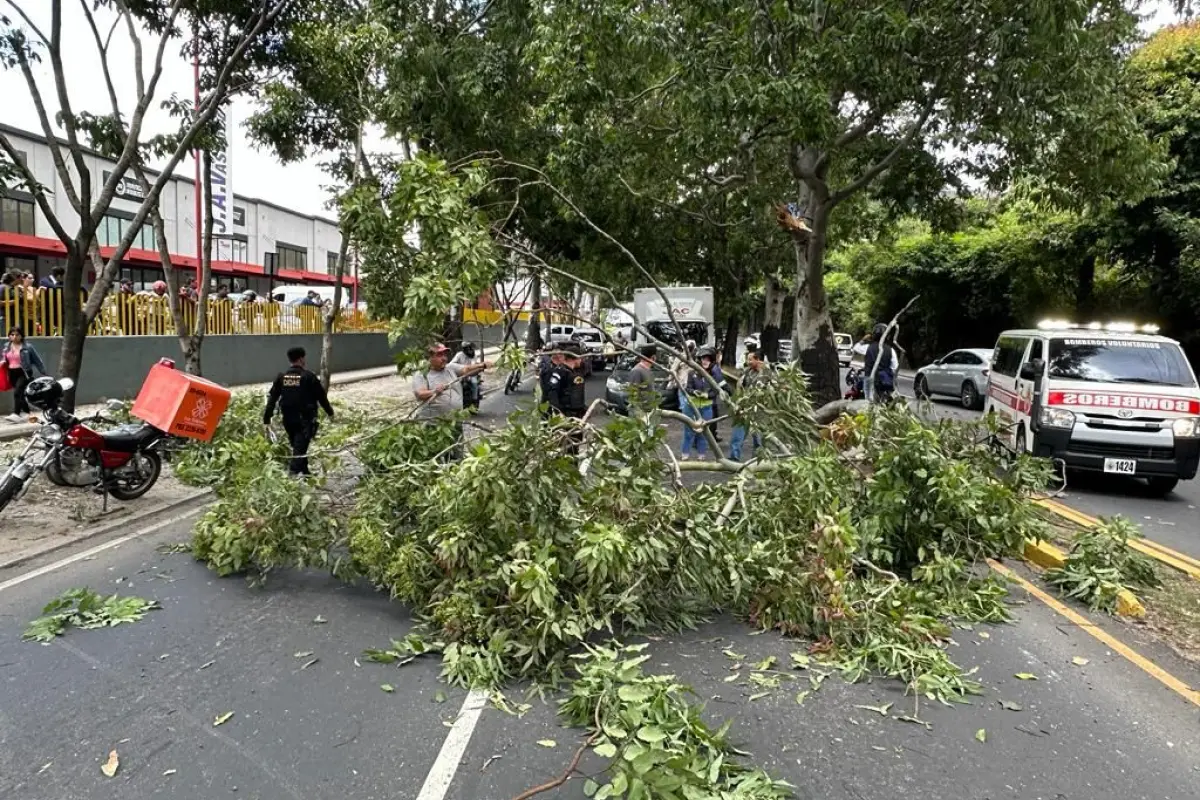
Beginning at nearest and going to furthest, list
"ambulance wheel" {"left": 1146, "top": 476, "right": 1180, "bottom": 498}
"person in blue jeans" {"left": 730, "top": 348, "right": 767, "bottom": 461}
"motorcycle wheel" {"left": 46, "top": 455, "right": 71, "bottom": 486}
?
"person in blue jeans" {"left": 730, "top": 348, "right": 767, "bottom": 461}
"motorcycle wheel" {"left": 46, "top": 455, "right": 71, "bottom": 486}
"ambulance wheel" {"left": 1146, "top": 476, "right": 1180, "bottom": 498}

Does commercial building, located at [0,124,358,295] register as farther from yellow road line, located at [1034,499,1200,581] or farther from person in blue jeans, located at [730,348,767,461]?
yellow road line, located at [1034,499,1200,581]

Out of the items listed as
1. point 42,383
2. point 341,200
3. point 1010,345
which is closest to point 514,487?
point 341,200

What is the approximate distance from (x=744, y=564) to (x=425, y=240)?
3195 millimetres

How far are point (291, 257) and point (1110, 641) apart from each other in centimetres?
4955

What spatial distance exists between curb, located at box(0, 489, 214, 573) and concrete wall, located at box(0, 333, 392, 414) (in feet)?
21.9

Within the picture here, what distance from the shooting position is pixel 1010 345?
39.4 feet

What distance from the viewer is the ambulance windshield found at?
393 inches

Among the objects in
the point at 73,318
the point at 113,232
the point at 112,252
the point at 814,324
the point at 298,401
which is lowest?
the point at 298,401

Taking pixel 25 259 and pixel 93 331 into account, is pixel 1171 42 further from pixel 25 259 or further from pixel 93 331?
pixel 25 259

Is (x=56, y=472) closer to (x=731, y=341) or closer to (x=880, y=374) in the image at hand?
(x=880, y=374)

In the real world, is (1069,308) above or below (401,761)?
above

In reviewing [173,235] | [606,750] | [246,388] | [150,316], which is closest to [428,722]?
[606,750]

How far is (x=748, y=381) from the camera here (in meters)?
8.31

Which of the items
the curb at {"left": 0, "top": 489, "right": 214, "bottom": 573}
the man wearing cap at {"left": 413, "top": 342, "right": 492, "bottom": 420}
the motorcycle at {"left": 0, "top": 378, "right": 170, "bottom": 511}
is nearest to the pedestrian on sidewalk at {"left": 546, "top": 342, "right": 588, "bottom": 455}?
the man wearing cap at {"left": 413, "top": 342, "right": 492, "bottom": 420}
